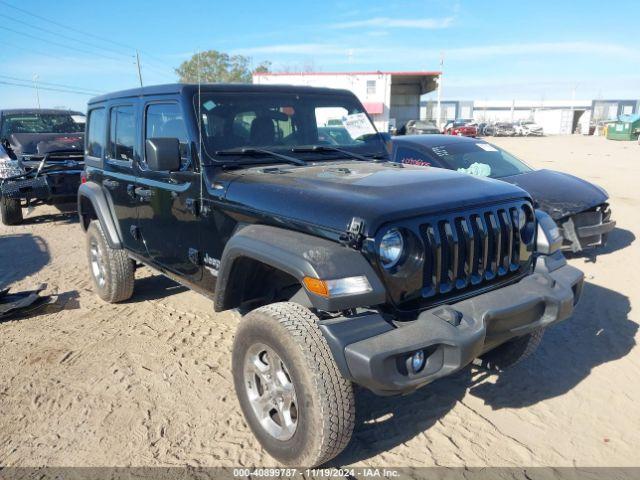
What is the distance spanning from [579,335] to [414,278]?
251cm

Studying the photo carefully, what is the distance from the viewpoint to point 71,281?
5852mm

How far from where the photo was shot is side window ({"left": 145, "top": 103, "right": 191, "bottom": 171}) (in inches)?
137

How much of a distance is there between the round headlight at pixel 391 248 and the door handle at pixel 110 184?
295cm

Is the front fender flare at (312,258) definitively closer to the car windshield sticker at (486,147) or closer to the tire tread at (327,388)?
the tire tread at (327,388)

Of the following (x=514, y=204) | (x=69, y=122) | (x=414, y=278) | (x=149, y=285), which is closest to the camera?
(x=414, y=278)

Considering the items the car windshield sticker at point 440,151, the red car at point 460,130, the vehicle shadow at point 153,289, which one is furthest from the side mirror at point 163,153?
the red car at point 460,130

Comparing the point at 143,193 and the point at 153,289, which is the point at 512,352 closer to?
the point at 143,193

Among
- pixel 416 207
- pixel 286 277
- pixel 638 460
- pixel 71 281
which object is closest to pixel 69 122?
pixel 71 281

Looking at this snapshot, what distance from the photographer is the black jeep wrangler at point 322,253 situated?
2.33 meters

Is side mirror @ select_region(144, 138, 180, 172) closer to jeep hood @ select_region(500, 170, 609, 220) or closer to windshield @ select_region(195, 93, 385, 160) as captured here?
windshield @ select_region(195, 93, 385, 160)

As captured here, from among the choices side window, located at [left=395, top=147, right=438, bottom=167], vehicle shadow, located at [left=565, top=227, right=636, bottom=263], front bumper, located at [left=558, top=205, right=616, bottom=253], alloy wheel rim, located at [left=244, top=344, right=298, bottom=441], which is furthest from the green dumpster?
alloy wheel rim, located at [left=244, top=344, right=298, bottom=441]

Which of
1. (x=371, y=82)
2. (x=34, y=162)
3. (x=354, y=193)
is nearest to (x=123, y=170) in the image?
(x=354, y=193)

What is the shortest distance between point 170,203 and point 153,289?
85.4 inches

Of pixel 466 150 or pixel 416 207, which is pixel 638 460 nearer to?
pixel 416 207
